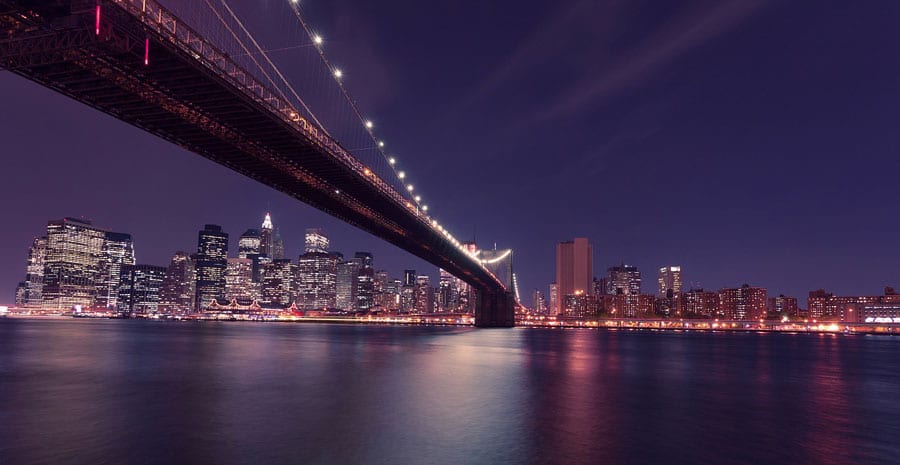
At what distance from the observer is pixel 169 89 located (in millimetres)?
24609

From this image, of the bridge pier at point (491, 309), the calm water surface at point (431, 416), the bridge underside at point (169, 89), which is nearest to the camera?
the calm water surface at point (431, 416)

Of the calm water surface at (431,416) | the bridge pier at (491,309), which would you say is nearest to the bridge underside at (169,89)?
the calm water surface at (431,416)

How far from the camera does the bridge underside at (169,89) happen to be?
17.5 metres

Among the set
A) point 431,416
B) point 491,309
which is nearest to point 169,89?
point 431,416

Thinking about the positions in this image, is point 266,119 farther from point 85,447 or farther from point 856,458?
point 856,458

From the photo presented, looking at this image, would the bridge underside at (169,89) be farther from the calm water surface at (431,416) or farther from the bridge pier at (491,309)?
the bridge pier at (491,309)

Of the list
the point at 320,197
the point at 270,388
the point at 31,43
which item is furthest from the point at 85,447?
the point at 320,197

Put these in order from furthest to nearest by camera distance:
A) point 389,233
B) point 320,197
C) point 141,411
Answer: point 389,233
point 320,197
point 141,411

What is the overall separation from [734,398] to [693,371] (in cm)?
1119

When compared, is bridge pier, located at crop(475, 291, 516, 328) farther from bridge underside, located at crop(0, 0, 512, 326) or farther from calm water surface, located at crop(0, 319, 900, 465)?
calm water surface, located at crop(0, 319, 900, 465)

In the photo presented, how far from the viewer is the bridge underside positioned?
57.6ft

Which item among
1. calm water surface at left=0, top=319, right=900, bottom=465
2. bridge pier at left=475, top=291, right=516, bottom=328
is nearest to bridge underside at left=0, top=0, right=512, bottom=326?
calm water surface at left=0, top=319, right=900, bottom=465

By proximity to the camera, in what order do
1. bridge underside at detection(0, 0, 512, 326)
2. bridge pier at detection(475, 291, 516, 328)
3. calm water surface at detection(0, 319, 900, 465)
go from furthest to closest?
bridge pier at detection(475, 291, 516, 328), bridge underside at detection(0, 0, 512, 326), calm water surface at detection(0, 319, 900, 465)

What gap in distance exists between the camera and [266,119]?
28953 millimetres
